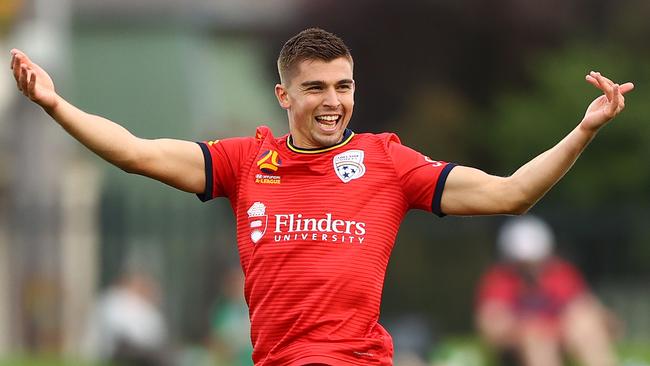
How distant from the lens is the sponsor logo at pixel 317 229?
7.48 metres

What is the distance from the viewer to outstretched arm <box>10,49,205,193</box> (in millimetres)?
7539

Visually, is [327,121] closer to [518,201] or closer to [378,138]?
[378,138]

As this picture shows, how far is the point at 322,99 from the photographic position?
7.61 metres

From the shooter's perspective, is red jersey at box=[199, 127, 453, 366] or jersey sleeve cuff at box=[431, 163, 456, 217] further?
jersey sleeve cuff at box=[431, 163, 456, 217]

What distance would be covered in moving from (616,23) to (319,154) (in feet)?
111

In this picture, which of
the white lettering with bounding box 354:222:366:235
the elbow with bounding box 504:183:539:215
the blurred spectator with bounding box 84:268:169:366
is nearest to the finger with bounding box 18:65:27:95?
the white lettering with bounding box 354:222:366:235

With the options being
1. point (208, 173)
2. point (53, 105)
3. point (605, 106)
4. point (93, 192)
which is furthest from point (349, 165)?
point (93, 192)

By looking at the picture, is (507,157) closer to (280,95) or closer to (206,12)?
(206,12)

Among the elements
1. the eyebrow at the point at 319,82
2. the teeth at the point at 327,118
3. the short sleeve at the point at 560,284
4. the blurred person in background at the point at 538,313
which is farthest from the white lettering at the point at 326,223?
the short sleeve at the point at 560,284

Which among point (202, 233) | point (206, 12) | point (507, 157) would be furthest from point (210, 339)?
point (206, 12)

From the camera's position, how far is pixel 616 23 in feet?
133

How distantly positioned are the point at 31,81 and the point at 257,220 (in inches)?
44.7

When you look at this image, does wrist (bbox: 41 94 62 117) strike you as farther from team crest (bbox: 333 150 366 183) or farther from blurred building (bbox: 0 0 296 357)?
blurred building (bbox: 0 0 296 357)

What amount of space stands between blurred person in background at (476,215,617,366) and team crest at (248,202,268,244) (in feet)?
29.8
